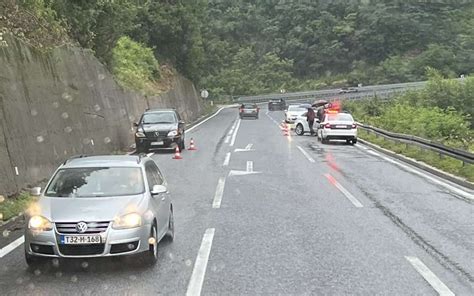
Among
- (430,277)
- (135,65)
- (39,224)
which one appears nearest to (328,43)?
(135,65)

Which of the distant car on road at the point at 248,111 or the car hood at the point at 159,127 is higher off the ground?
the car hood at the point at 159,127

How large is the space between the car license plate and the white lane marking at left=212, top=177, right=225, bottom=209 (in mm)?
4998

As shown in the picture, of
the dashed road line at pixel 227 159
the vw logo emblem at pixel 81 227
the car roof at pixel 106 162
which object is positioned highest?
the car roof at pixel 106 162

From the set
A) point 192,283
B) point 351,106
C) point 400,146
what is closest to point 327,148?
point 400,146

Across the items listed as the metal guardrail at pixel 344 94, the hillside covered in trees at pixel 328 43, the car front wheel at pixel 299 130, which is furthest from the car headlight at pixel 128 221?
the metal guardrail at pixel 344 94

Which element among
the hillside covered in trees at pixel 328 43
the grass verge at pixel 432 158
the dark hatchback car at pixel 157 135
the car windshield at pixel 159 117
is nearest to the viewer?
the grass verge at pixel 432 158

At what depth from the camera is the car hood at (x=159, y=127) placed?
967 inches

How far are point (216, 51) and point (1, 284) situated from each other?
7881 centimetres

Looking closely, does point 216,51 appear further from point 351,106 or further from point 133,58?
point 133,58

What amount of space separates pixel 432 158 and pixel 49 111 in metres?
12.2

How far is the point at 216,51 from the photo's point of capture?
83.9 meters

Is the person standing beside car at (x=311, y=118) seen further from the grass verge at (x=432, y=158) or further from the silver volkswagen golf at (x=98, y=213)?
the silver volkswagen golf at (x=98, y=213)

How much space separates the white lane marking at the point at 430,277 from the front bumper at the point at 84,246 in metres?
3.45

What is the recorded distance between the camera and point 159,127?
24812 mm
